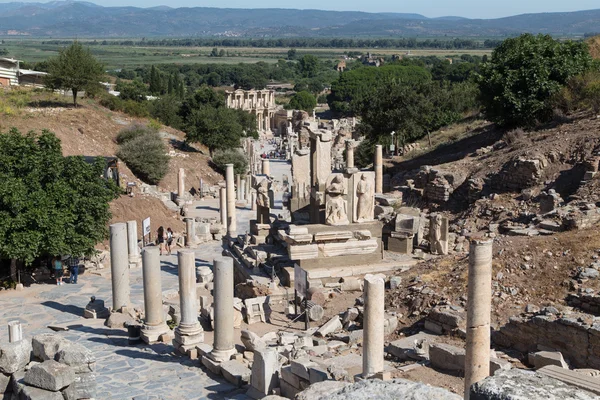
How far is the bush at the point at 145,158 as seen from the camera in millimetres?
41531

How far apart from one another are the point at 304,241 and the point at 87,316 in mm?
5816

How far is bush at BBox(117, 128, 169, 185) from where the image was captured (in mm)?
41531

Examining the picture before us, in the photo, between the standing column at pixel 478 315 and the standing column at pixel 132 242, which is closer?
the standing column at pixel 478 315

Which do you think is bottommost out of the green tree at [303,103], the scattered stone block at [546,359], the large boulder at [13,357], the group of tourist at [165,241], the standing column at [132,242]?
the green tree at [303,103]

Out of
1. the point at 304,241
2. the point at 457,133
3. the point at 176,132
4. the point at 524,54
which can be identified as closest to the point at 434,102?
A: the point at 457,133

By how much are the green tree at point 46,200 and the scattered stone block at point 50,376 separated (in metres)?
8.35

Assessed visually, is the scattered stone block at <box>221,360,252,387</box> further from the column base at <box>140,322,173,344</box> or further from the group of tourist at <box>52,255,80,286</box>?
the group of tourist at <box>52,255,80,286</box>

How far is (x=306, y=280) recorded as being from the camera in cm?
1781

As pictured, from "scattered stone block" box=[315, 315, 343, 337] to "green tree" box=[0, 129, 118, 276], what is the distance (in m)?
8.64

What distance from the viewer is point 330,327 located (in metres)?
16.3

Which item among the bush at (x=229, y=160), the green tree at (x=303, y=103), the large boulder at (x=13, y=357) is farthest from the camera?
the green tree at (x=303, y=103)

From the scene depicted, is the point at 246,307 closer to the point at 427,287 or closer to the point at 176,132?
the point at 427,287

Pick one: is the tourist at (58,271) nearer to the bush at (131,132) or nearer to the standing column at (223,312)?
the standing column at (223,312)

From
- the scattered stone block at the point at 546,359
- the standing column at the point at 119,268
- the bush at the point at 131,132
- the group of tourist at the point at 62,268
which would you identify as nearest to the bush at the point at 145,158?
the bush at the point at 131,132
